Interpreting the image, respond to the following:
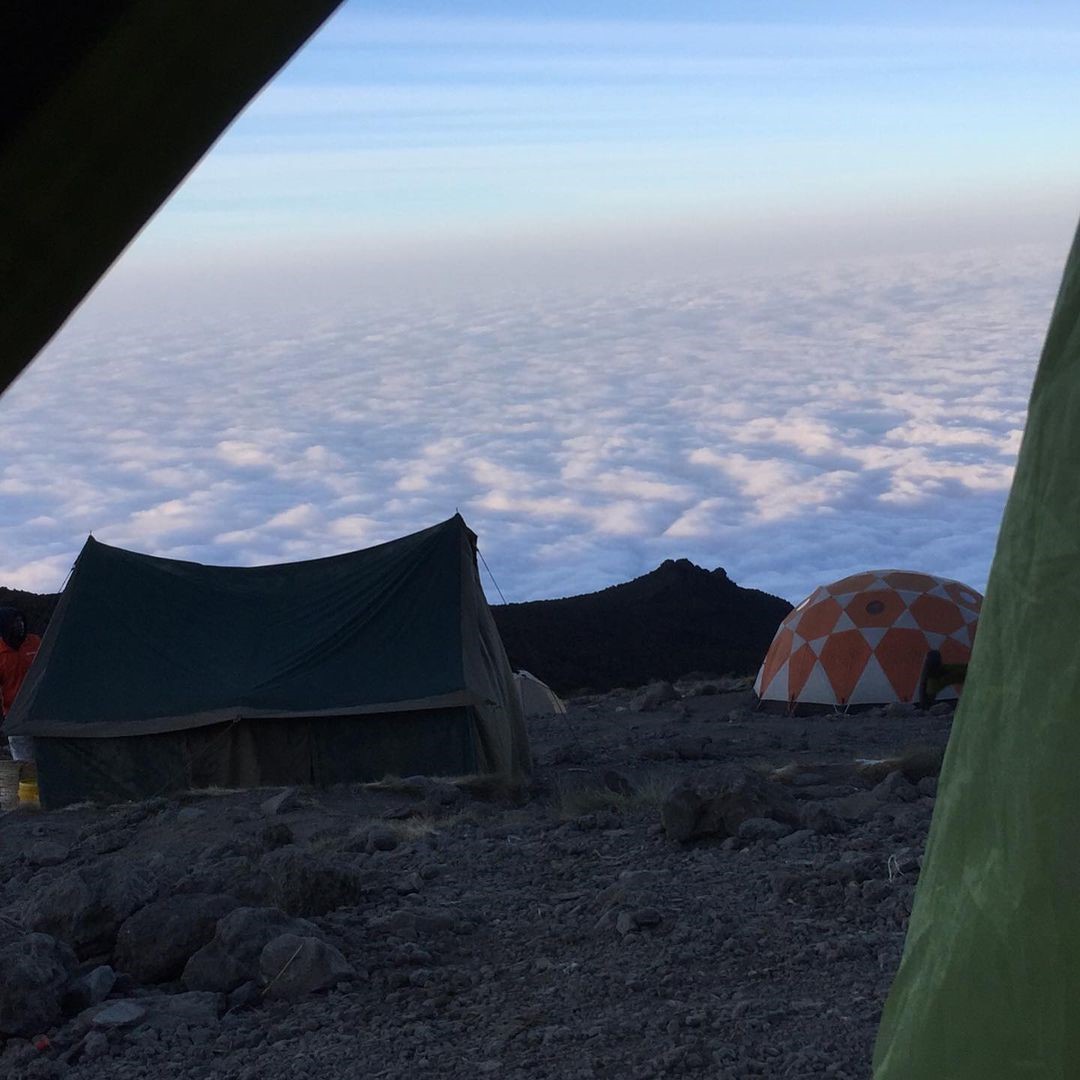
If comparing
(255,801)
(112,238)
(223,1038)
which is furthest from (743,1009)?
(255,801)

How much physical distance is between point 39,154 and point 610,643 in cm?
3054

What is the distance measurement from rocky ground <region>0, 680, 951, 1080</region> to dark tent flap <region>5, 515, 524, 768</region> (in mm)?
3567

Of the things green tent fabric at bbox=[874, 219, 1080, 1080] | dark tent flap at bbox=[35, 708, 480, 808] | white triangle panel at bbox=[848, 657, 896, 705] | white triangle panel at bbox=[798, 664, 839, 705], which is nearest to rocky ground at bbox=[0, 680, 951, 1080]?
green tent fabric at bbox=[874, 219, 1080, 1080]

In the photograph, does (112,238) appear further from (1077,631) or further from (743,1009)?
(743,1009)

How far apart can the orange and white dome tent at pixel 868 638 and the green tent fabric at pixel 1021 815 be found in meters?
15.3

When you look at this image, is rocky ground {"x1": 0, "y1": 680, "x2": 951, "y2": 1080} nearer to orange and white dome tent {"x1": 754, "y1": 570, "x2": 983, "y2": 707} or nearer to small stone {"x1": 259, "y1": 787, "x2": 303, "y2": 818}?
small stone {"x1": 259, "y1": 787, "x2": 303, "y2": 818}

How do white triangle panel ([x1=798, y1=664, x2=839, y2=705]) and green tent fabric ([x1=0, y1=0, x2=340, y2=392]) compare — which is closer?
green tent fabric ([x1=0, y1=0, x2=340, y2=392])

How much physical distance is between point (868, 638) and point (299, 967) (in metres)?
13.2

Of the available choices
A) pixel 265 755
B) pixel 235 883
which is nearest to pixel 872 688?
pixel 265 755

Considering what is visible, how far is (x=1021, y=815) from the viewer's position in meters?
1.58

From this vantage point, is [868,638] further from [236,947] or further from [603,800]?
[236,947]

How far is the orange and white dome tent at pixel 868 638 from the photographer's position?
1719 centimetres

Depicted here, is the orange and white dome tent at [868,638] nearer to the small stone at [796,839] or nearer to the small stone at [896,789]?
the small stone at [896,789]

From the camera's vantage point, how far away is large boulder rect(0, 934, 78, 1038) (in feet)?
16.6
